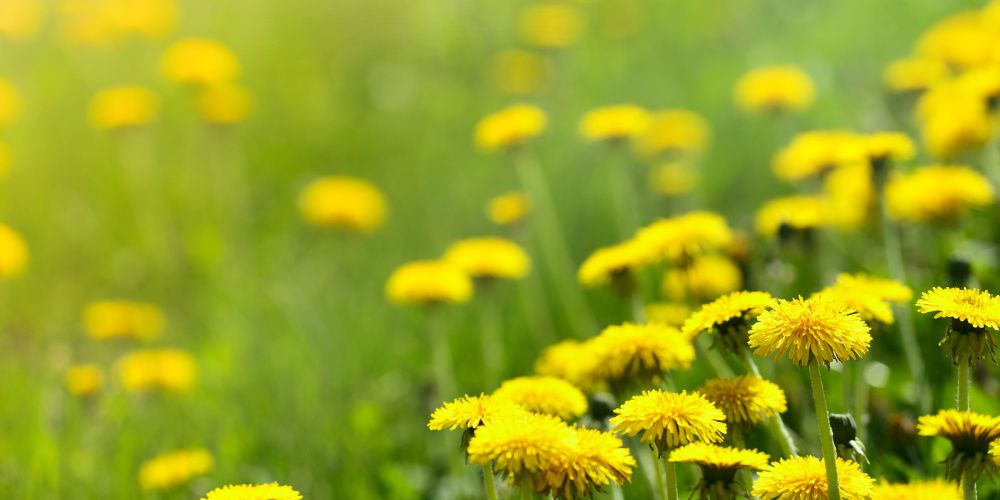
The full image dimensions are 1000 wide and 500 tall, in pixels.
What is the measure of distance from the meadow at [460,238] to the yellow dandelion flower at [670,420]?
0.06 feet

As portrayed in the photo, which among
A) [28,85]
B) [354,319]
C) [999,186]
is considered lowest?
[999,186]

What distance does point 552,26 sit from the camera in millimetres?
4625

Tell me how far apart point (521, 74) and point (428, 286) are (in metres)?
2.52

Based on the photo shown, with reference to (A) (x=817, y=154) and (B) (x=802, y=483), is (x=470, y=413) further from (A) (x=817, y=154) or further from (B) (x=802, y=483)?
(A) (x=817, y=154)

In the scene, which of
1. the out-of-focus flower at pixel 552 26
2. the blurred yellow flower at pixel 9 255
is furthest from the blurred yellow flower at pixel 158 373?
the out-of-focus flower at pixel 552 26

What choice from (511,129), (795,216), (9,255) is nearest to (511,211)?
Answer: (511,129)

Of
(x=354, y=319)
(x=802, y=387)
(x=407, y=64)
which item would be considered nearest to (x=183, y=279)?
(x=354, y=319)

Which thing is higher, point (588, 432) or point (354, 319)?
point (354, 319)

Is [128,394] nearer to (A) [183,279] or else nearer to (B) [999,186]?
(A) [183,279]

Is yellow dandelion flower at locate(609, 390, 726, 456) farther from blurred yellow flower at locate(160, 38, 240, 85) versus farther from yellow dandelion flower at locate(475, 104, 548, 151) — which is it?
blurred yellow flower at locate(160, 38, 240, 85)

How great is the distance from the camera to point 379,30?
5625mm

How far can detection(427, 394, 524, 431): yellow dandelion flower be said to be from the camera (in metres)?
1.20

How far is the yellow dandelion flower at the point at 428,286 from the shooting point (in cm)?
232

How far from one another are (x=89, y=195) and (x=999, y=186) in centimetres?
345
